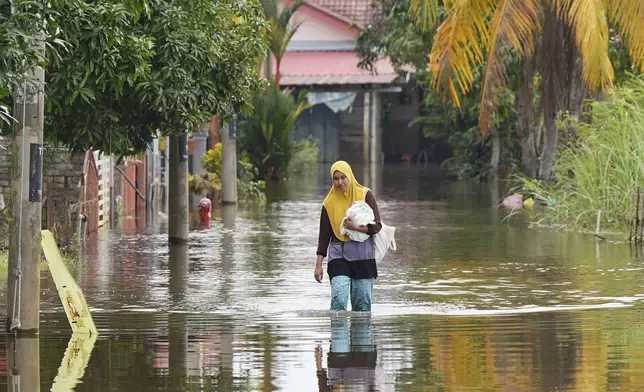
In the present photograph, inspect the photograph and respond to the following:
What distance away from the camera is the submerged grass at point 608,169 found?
21391mm

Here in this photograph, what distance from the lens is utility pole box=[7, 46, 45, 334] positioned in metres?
11.5

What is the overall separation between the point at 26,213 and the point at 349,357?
292cm

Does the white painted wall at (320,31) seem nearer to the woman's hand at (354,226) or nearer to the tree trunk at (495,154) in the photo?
the tree trunk at (495,154)

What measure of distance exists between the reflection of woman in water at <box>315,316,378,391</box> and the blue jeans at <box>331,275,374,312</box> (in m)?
0.14

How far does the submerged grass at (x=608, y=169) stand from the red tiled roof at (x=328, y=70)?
84.6 ft

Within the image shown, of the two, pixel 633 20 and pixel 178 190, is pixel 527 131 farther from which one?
pixel 178 190

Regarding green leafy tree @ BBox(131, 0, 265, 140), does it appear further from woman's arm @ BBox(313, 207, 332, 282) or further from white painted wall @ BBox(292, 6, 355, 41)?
white painted wall @ BBox(292, 6, 355, 41)

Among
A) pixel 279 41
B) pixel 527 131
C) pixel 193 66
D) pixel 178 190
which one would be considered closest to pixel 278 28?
pixel 279 41

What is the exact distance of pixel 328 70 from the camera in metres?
52.9

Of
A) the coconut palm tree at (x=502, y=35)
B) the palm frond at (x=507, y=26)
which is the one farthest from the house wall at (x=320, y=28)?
the palm frond at (x=507, y=26)

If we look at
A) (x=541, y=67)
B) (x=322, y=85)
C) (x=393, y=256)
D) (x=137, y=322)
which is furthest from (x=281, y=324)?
(x=322, y=85)

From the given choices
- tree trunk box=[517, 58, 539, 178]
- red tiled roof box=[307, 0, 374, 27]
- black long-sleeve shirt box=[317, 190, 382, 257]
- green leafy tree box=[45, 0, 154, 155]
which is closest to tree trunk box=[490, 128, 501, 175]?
tree trunk box=[517, 58, 539, 178]

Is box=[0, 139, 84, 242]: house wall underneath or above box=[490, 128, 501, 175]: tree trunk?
underneath

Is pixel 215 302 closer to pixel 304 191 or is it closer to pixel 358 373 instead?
pixel 358 373
